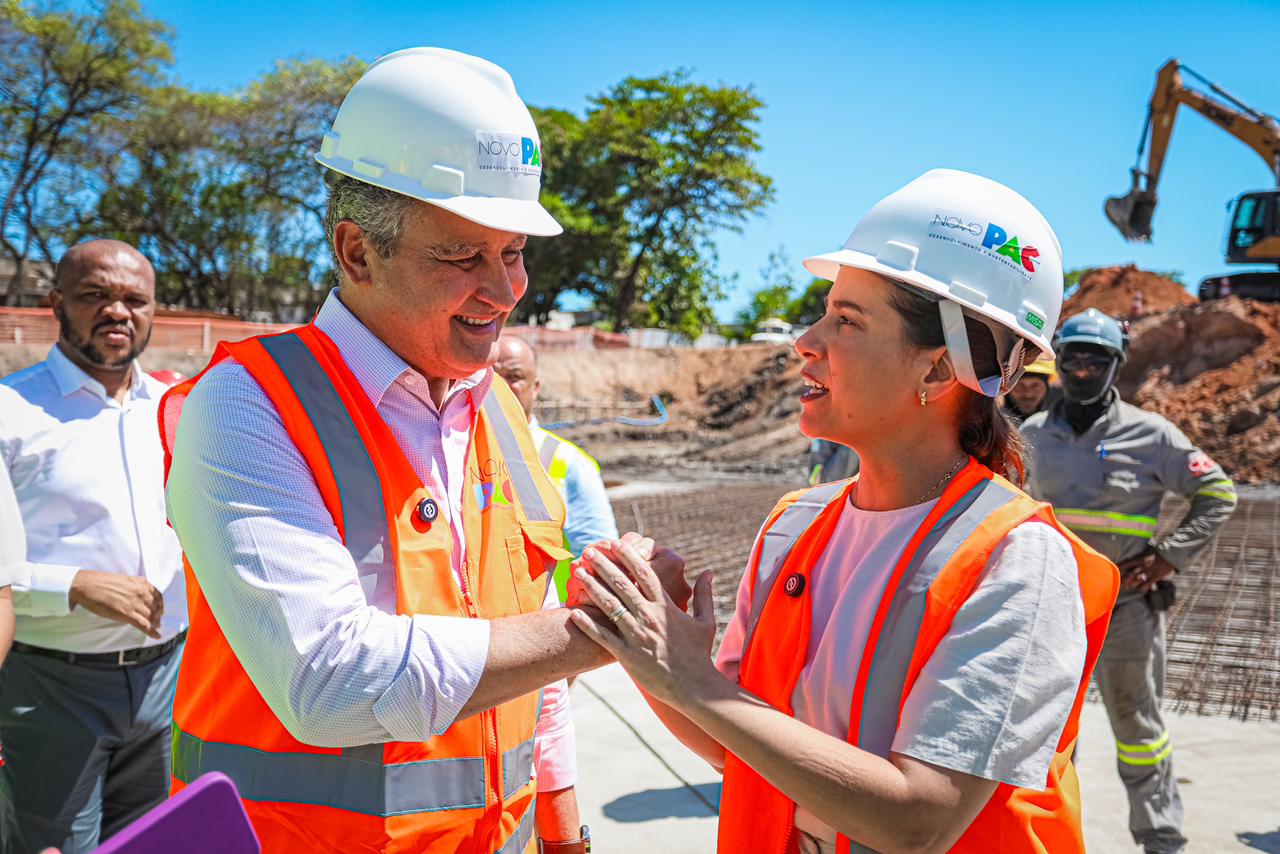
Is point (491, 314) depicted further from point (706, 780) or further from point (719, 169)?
point (719, 169)

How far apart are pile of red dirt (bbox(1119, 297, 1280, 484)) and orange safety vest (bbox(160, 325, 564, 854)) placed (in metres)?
18.6

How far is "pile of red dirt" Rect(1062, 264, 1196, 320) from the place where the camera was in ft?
90.7

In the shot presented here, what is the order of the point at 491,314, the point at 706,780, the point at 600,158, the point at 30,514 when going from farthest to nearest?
the point at 600,158 < the point at 706,780 < the point at 30,514 < the point at 491,314

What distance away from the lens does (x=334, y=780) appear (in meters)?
1.57

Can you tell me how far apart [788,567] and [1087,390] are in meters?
3.42

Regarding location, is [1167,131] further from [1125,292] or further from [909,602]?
[909,602]

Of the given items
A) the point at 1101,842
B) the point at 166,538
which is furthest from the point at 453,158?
the point at 1101,842

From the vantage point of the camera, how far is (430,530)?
1.68m

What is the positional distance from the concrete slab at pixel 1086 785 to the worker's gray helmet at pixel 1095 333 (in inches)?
87.5

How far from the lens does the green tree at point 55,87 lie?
90.4 feet

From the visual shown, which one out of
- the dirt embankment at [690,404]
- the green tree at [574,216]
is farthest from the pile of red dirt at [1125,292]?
the green tree at [574,216]

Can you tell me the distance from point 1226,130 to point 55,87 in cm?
3168

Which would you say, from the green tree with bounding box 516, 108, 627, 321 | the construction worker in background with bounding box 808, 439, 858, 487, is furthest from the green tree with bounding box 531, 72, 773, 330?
the construction worker in background with bounding box 808, 439, 858, 487

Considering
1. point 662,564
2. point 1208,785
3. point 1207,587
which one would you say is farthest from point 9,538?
point 1207,587
